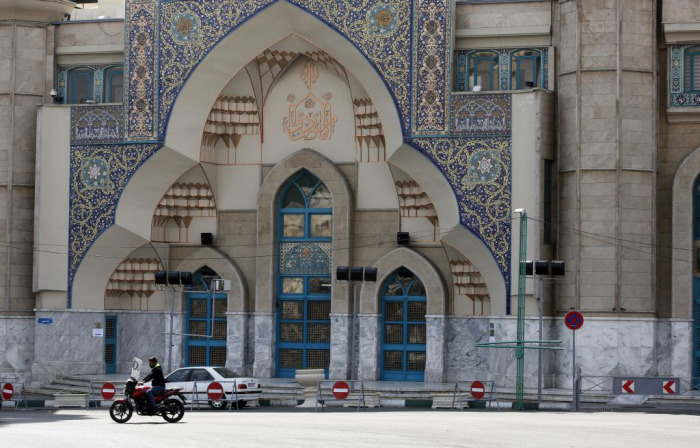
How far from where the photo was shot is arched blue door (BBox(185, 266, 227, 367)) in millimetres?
39594

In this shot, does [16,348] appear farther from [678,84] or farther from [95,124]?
[678,84]

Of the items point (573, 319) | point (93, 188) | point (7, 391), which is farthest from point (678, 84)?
point (7, 391)

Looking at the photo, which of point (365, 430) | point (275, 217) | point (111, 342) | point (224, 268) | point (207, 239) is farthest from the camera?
point (111, 342)

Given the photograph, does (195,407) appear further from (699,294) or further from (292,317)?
(699,294)

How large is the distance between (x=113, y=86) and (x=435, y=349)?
10881 mm

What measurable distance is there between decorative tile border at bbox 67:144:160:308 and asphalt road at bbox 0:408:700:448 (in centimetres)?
936

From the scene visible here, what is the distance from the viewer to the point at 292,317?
39219 millimetres

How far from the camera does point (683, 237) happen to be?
35.4 m

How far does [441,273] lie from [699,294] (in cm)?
626

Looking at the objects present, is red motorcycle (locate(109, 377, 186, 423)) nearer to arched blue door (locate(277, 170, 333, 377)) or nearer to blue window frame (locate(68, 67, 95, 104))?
arched blue door (locate(277, 170, 333, 377))

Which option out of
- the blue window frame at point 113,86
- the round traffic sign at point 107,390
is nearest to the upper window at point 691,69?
the blue window frame at point 113,86

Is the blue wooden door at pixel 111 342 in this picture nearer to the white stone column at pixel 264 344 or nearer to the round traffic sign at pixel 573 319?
the white stone column at pixel 264 344

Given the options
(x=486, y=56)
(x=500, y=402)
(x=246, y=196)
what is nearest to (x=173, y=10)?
(x=246, y=196)

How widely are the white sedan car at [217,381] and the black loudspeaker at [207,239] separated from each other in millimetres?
6142
